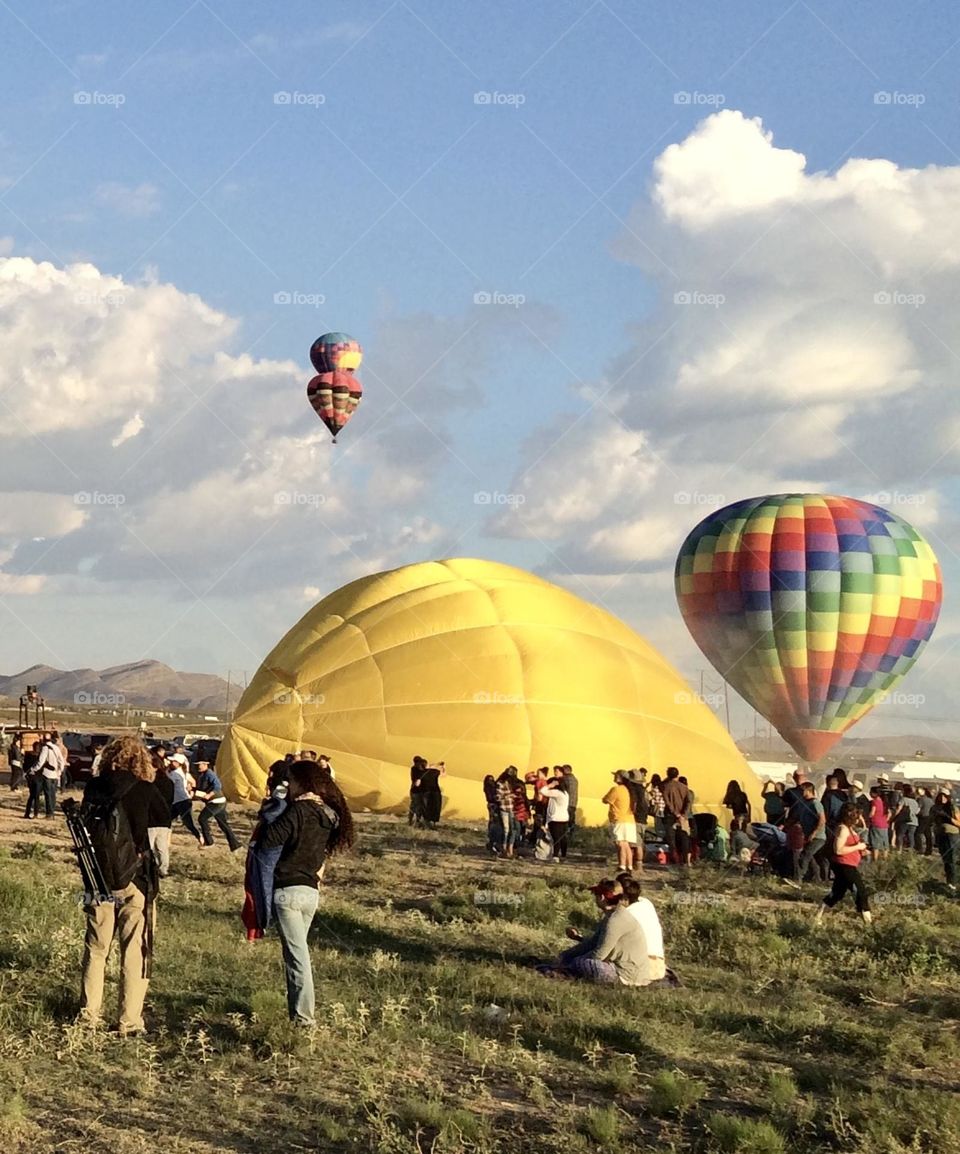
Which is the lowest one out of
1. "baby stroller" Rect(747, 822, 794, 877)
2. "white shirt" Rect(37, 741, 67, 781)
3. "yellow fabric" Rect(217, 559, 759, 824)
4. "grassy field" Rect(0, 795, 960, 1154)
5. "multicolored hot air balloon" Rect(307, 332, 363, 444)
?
"grassy field" Rect(0, 795, 960, 1154)

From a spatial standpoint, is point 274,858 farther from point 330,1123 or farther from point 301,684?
point 301,684

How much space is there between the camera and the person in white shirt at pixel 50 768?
2533 centimetres

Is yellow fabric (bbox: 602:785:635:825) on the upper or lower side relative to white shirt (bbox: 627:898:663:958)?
upper

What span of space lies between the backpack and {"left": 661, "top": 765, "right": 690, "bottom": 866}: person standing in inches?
558

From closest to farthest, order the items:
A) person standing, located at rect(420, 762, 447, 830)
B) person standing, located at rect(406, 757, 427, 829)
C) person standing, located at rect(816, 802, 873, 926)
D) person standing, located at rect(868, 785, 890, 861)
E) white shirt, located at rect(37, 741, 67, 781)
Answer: person standing, located at rect(816, 802, 873, 926)
person standing, located at rect(868, 785, 890, 861)
white shirt, located at rect(37, 741, 67, 781)
person standing, located at rect(420, 762, 447, 830)
person standing, located at rect(406, 757, 427, 829)

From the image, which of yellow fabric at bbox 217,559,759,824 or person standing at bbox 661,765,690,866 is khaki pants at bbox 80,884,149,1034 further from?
yellow fabric at bbox 217,559,759,824

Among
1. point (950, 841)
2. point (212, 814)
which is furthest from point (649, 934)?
point (212, 814)

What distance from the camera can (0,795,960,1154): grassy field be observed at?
7965mm

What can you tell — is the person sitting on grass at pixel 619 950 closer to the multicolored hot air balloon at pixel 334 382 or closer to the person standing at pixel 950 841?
the person standing at pixel 950 841

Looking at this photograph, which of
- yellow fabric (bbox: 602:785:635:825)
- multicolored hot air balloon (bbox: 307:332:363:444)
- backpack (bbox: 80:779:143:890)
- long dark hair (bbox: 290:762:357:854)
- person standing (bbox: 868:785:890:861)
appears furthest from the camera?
multicolored hot air balloon (bbox: 307:332:363:444)

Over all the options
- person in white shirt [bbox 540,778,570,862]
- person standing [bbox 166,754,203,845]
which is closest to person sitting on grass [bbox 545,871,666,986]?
person standing [bbox 166,754,203,845]

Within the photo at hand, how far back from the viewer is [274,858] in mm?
9336

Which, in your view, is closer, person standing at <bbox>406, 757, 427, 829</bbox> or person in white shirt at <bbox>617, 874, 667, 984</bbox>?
person in white shirt at <bbox>617, 874, 667, 984</bbox>

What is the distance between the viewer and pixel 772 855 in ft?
68.8
